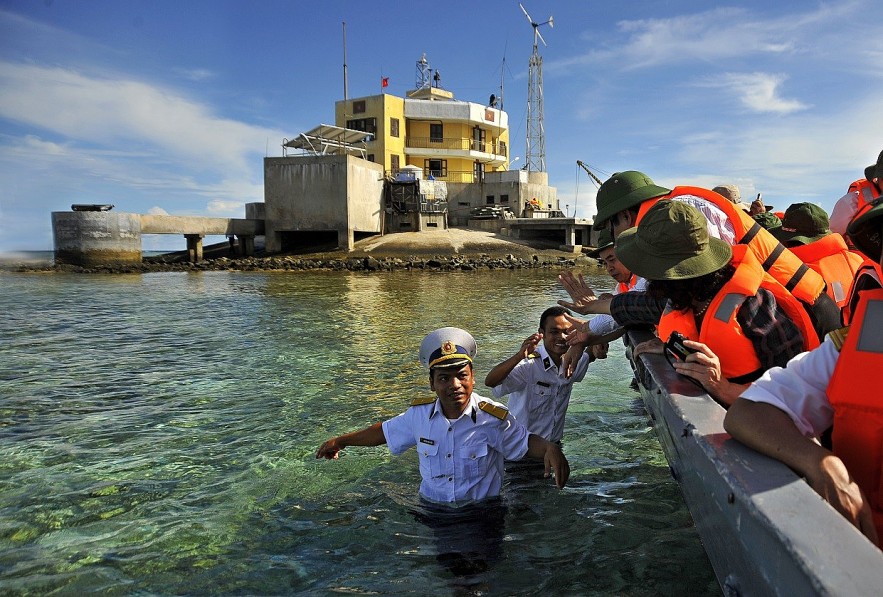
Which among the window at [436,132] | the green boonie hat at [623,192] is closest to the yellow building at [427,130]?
the window at [436,132]

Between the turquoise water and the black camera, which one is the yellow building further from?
the black camera

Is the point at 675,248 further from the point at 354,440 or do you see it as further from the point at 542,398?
the point at 354,440

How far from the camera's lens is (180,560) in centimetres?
374

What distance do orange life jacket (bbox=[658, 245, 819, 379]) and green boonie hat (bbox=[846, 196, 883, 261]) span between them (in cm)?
91

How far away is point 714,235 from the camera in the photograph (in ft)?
11.0

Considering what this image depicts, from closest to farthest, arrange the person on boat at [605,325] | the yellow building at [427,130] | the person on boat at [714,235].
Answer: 1. the person on boat at [714,235]
2. the person on boat at [605,325]
3. the yellow building at [427,130]

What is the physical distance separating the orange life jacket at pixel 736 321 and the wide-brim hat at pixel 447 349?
1287 mm

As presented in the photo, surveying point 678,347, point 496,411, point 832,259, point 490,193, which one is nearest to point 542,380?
point 496,411

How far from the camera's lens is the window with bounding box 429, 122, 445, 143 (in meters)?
50.8

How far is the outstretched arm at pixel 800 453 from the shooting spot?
5.90ft

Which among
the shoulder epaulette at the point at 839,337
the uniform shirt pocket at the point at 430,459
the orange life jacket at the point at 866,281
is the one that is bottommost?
the uniform shirt pocket at the point at 430,459

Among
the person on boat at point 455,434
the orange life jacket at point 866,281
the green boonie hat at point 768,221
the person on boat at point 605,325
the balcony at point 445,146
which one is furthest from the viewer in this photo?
the balcony at point 445,146

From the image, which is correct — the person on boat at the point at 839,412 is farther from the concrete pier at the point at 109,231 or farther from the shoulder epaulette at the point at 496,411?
the concrete pier at the point at 109,231

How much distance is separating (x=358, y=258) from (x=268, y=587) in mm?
29625
